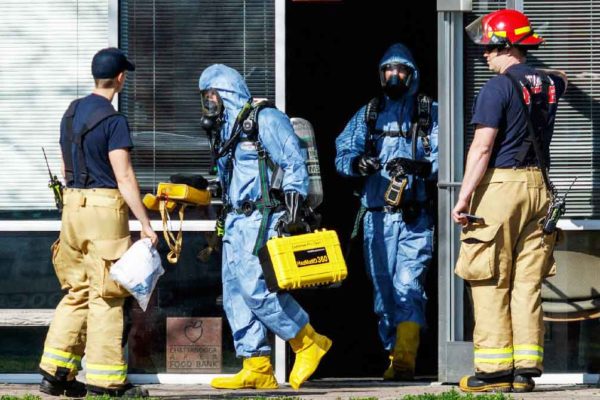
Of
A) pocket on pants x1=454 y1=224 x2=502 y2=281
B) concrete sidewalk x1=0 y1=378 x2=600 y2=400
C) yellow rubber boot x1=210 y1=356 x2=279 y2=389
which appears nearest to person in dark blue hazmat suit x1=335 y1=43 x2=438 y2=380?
concrete sidewalk x1=0 y1=378 x2=600 y2=400

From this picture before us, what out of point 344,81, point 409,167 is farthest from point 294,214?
point 344,81

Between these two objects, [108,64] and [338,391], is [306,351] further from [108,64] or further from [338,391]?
[108,64]

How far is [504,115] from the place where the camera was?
8.65m

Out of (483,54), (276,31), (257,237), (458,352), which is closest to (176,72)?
(276,31)

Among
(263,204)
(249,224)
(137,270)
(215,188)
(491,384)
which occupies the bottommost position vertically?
(491,384)

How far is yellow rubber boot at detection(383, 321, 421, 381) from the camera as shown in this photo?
1001 cm

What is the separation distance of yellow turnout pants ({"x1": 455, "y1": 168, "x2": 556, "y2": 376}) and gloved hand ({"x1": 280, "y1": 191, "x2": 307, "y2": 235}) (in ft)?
3.37

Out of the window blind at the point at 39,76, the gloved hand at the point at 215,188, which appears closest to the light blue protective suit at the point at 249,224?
the gloved hand at the point at 215,188

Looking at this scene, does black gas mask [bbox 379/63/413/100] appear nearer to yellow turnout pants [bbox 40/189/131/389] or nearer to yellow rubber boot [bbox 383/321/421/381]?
yellow rubber boot [bbox 383/321/421/381]

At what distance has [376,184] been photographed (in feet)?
33.5

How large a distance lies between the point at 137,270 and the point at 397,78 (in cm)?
272

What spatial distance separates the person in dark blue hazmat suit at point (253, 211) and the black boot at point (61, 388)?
1.01m

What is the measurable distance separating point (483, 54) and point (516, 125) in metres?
0.96

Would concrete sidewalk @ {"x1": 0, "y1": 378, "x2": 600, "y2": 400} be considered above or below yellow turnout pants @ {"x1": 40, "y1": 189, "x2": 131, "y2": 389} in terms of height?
below
